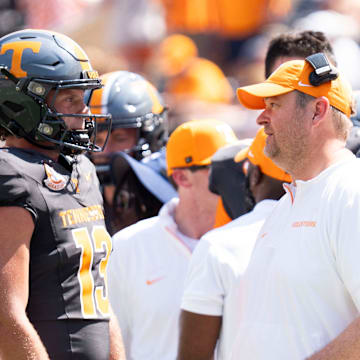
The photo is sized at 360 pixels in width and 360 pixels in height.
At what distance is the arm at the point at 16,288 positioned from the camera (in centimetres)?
271

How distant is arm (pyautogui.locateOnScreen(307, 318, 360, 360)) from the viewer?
2625 mm

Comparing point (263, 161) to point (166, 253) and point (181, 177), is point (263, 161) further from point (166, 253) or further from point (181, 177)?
point (181, 177)

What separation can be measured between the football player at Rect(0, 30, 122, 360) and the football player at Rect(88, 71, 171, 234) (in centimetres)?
178

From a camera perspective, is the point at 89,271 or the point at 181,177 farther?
the point at 181,177

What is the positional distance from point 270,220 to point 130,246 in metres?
1.39

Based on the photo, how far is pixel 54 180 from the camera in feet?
9.64

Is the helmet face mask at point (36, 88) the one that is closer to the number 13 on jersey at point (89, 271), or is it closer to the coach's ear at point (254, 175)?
the number 13 on jersey at point (89, 271)

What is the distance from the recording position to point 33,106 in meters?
3.08

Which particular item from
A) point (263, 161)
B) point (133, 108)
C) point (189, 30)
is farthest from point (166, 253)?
point (189, 30)

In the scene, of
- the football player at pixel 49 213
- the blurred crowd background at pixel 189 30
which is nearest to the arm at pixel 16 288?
the football player at pixel 49 213

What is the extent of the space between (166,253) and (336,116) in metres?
1.59

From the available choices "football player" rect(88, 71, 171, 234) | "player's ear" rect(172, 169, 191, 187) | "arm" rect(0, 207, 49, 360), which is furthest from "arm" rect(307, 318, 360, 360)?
"football player" rect(88, 71, 171, 234)

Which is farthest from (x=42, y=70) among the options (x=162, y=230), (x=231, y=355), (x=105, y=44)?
(x=105, y=44)

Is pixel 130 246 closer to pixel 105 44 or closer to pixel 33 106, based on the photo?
pixel 33 106
